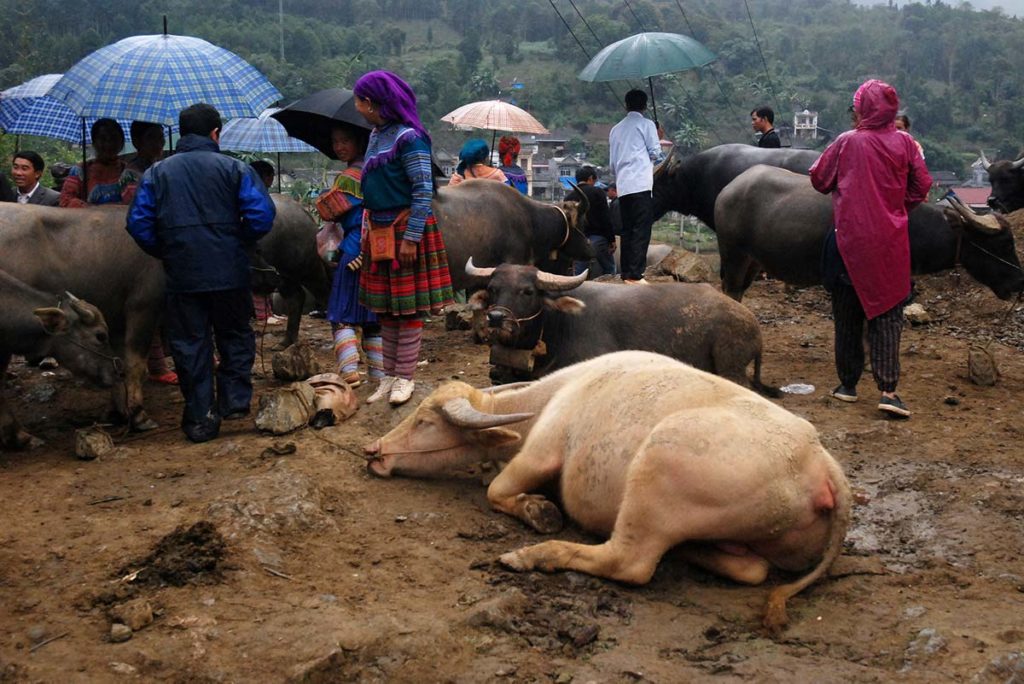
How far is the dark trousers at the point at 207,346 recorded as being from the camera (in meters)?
6.12

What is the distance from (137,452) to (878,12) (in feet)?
486

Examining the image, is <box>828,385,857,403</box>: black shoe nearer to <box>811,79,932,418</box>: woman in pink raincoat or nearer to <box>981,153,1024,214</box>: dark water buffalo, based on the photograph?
<box>811,79,932,418</box>: woman in pink raincoat

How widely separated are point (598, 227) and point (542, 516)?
697 centimetres

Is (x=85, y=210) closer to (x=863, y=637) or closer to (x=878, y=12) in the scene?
(x=863, y=637)

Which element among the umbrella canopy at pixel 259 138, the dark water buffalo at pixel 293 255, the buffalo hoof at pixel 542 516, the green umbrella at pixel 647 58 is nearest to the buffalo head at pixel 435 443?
the buffalo hoof at pixel 542 516

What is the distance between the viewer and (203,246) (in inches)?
235

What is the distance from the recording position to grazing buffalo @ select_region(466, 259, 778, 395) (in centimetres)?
634

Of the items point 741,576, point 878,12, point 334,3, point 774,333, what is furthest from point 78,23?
point 878,12

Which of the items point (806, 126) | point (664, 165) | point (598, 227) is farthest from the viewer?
point (806, 126)

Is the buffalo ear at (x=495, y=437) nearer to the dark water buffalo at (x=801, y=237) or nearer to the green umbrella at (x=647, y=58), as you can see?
the dark water buffalo at (x=801, y=237)

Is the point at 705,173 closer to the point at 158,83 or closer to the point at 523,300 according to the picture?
the point at 523,300

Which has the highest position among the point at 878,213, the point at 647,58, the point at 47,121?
the point at 647,58

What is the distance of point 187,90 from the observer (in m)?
7.06

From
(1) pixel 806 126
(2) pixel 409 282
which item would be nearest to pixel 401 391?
(2) pixel 409 282
